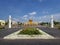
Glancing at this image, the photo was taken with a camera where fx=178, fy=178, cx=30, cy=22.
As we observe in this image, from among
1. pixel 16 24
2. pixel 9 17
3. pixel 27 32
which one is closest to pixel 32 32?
pixel 27 32

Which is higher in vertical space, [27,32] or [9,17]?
[9,17]

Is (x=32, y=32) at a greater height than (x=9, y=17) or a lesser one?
lesser

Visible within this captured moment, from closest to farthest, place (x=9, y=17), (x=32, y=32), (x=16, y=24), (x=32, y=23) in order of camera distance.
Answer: (x=32, y=32) < (x=9, y=17) < (x=32, y=23) < (x=16, y=24)

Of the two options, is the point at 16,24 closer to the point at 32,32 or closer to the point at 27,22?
the point at 27,22

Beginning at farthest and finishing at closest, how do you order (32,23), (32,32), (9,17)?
(32,23), (9,17), (32,32)

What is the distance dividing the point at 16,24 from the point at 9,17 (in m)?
15.0

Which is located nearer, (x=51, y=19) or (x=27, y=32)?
(x=27, y=32)

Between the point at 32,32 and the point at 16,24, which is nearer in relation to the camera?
the point at 32,32

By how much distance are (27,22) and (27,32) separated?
28.9m

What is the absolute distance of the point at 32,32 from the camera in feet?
77.3

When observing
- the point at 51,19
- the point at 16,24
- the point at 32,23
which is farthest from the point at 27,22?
the point at 16,24

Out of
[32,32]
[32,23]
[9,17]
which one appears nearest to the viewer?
[32,32]

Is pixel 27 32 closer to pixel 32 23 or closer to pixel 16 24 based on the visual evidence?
pixel 32 23

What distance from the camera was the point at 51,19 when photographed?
51062mm
